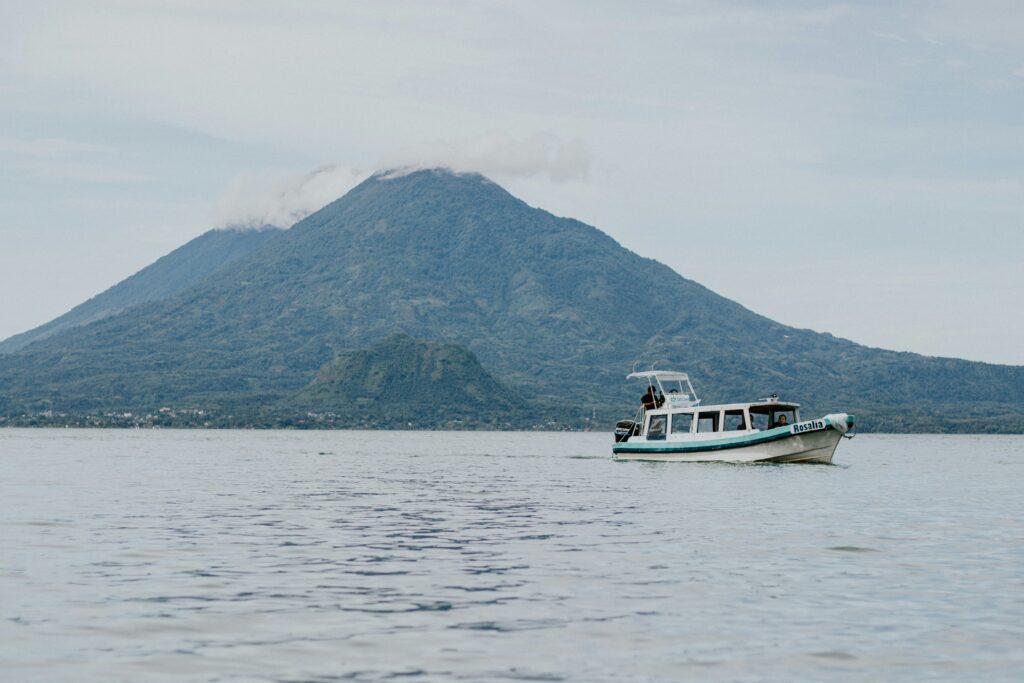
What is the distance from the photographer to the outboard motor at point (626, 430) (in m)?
99.2

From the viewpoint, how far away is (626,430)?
336 feet

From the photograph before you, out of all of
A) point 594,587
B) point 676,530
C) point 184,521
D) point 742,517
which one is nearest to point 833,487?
point 742,517

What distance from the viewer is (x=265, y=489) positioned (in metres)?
65.9

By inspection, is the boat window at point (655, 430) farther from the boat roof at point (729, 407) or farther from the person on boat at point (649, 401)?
the person on boat at point (649, 401)

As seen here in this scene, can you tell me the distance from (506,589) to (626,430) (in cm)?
7504

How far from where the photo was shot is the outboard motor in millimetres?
99250

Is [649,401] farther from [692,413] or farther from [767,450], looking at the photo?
[767,450]

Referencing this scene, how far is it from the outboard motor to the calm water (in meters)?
41.5

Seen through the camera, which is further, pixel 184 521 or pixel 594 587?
pixel 184 521

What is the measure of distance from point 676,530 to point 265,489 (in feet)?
97.7

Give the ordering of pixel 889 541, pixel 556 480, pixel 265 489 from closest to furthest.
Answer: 1. pixel 889 541
2. pixel 265 489
3. pixel 556 480

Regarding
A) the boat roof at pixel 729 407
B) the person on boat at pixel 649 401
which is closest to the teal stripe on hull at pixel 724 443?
the boat roof at pixel 729 407

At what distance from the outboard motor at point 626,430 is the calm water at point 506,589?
41517mm

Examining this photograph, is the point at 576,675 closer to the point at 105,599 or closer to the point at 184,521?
the point at 105,599
